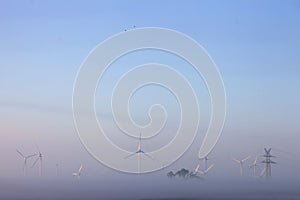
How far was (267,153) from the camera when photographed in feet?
40.2

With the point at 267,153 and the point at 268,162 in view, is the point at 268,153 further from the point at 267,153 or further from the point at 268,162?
the point at 268,162

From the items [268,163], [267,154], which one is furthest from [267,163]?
[267,154]

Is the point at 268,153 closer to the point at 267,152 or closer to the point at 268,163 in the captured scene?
the point at 267,152

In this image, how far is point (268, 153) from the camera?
483 inches

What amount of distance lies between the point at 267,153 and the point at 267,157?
0.43 m

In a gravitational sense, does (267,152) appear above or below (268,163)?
above

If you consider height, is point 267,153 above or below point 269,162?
above

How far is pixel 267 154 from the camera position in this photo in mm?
12164

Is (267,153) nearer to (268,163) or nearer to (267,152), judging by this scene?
(267,152)

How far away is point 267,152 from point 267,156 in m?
0.44

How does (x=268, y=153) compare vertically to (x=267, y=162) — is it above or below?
above

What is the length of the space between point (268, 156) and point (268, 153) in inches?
13.7

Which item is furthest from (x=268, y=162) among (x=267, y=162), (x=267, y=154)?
(x=267, y=154)

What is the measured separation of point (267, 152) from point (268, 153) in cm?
30
